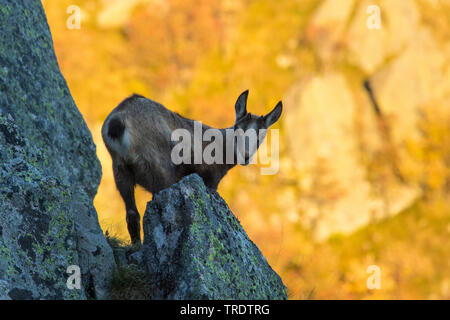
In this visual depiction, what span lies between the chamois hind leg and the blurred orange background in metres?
25.1

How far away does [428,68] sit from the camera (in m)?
43.2

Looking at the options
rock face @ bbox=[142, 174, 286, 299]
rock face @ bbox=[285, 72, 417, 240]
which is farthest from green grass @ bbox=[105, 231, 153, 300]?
rock face @ bbox=[285, 72, 417, 240]

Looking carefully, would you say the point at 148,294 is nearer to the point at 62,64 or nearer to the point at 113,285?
the point at 113,285

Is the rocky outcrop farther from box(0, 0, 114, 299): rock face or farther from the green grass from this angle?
the green grass

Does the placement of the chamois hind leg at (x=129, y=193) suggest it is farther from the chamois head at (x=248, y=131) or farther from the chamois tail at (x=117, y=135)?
the chamois head at (x=248, y=131)

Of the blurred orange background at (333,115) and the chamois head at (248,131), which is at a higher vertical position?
the blurred orange background at (333,115)

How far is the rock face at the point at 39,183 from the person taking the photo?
499cm

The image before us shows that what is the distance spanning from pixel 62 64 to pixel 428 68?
3237 cm

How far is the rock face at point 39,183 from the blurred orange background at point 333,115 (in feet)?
81.2

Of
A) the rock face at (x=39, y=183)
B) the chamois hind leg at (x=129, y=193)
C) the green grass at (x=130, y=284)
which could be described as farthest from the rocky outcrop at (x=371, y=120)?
the green grass at (x=130, y=284)

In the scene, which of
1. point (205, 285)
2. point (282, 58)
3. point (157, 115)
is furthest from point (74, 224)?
point (282, 58)

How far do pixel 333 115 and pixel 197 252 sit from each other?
125 ft

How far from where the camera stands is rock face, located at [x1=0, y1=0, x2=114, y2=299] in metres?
4.99

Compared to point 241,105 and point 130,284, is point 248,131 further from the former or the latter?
point 130,284
